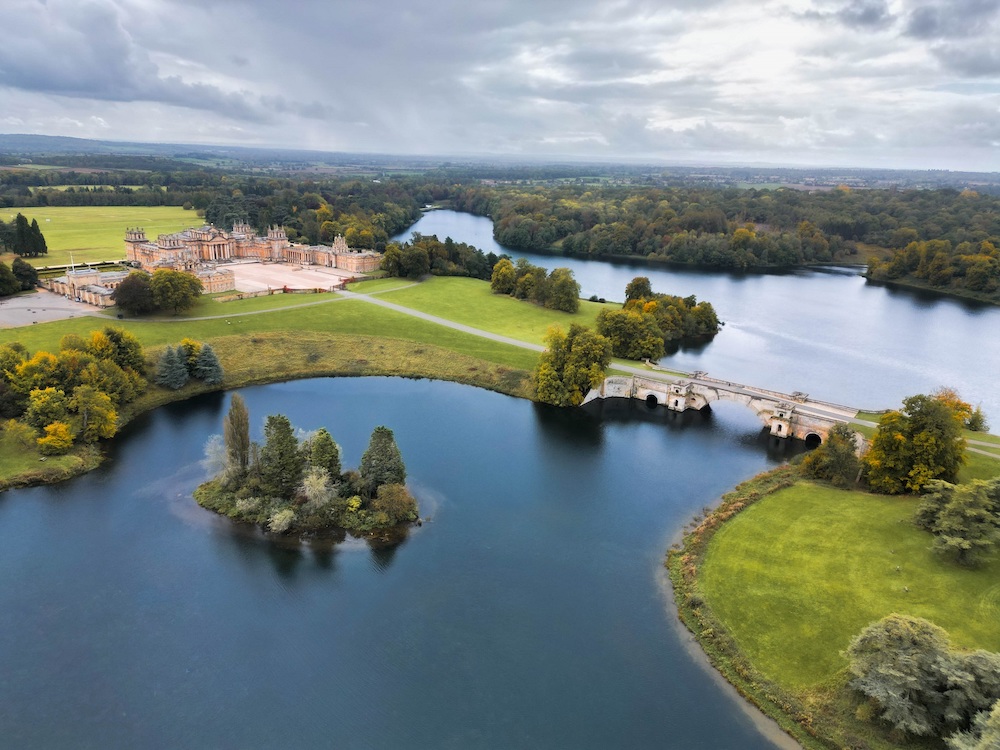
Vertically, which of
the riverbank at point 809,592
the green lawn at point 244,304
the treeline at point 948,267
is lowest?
the riverbank at point 809,592

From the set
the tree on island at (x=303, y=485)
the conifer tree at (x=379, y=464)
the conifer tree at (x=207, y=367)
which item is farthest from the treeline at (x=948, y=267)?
the conifer tree at (x=207, y=367)

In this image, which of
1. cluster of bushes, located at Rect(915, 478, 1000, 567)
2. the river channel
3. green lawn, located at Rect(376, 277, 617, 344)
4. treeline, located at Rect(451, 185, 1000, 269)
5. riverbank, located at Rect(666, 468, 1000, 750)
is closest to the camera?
the river channel

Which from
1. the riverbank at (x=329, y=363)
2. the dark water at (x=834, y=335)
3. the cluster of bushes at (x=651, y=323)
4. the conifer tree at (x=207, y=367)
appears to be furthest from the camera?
the cluster of bushes at (x=651, y=323)

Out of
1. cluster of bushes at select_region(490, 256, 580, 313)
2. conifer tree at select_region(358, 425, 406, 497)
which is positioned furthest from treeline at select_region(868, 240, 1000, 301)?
conifer tree at select_region(358, 425, 406, 497)

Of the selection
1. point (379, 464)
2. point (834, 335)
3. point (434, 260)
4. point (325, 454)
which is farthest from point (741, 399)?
point (434, 260)

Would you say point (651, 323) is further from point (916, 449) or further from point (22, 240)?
point (22, 240)

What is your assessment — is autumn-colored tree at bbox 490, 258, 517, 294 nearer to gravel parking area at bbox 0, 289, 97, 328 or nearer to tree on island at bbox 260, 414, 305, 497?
gravel parking area at bbox 0, 289, 97, 328

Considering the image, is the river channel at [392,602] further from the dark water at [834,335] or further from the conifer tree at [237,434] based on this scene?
the dark water at [834,335]
